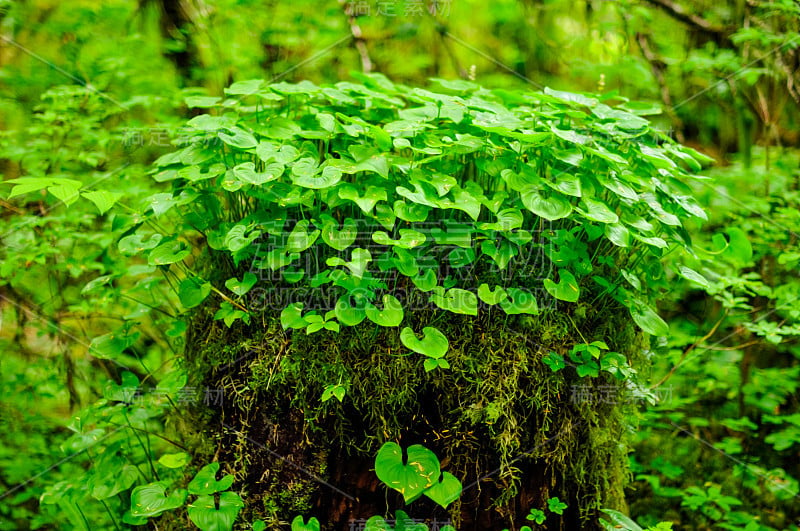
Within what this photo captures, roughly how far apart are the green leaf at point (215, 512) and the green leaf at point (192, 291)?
0.56 m

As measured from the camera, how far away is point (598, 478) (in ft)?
5.47

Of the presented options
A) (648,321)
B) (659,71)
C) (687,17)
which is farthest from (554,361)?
(687,17)

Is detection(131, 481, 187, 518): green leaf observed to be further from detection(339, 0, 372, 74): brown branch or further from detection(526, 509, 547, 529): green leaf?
detection(339, 0, 372, 74): brown branch

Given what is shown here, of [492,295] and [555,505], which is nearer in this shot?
[492,295]

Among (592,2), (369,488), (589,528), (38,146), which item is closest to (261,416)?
(369,488)

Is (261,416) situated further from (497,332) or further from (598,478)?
(598,478)

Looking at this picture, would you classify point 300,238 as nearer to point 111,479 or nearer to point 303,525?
point 303,525

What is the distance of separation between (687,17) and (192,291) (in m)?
3.92

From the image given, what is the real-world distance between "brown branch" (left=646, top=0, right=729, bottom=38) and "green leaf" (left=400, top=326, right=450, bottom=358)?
3.53 meters

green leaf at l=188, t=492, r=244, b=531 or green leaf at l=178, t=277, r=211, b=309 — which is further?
green leaf at l=178, t=277, r=211, b=309

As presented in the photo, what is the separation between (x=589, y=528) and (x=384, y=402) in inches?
32.6

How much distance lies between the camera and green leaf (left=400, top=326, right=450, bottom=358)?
136 cm

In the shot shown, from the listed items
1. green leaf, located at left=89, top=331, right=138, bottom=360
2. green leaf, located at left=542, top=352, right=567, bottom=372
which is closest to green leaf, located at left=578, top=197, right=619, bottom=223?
green leaf, located at left=542, top=352, right=567, bottom=372

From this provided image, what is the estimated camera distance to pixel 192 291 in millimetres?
1549
